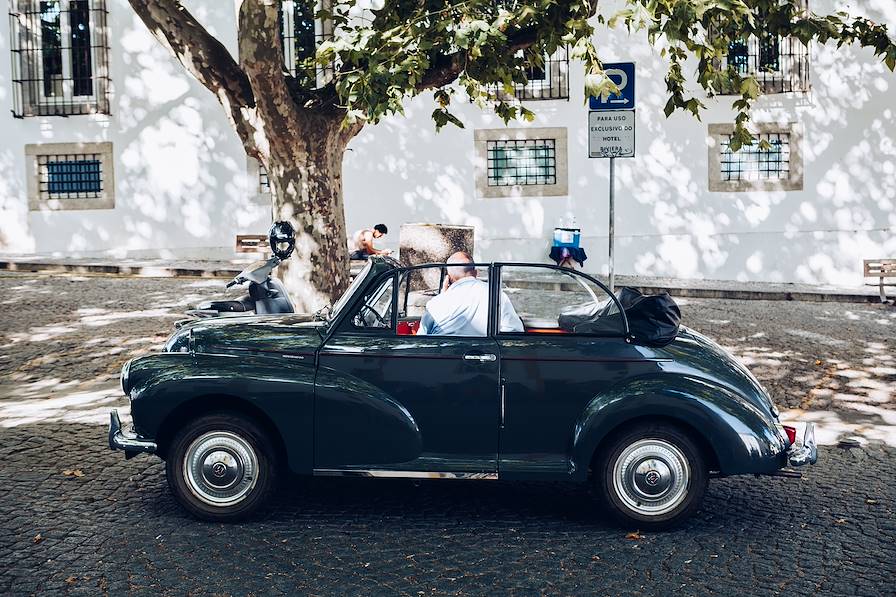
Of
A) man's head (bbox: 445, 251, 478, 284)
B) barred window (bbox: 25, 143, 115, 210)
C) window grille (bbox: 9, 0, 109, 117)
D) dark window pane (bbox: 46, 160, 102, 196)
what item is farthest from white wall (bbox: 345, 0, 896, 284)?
man's head (bbox: 445, 251, 478, 284)

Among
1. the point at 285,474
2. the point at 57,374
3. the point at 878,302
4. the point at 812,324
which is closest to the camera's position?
the point at 285,474

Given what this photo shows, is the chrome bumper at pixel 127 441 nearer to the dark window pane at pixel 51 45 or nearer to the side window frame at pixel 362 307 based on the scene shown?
the side window frame at pixel 362 307

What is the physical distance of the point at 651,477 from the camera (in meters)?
6.25

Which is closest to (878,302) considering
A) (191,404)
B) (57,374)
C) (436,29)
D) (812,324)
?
(812,324)

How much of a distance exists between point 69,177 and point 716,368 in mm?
18101

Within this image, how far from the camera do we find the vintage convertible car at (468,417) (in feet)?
20.4

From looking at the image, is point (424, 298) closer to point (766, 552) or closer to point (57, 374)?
point (766, 552)

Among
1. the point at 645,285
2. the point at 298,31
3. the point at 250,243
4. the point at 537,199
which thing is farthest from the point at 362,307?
the point at 298,31

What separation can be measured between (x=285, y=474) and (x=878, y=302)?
13326 millimetres

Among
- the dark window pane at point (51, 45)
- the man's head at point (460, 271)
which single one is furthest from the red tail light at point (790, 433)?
the dark window pane at point (51, 45)

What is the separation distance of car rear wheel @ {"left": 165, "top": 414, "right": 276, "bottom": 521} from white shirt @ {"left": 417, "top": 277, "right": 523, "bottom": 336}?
44.8 inches

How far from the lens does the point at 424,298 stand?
6.78 m

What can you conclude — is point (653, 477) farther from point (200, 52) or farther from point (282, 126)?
point (200, 52)

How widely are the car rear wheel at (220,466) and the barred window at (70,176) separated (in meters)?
16.5
